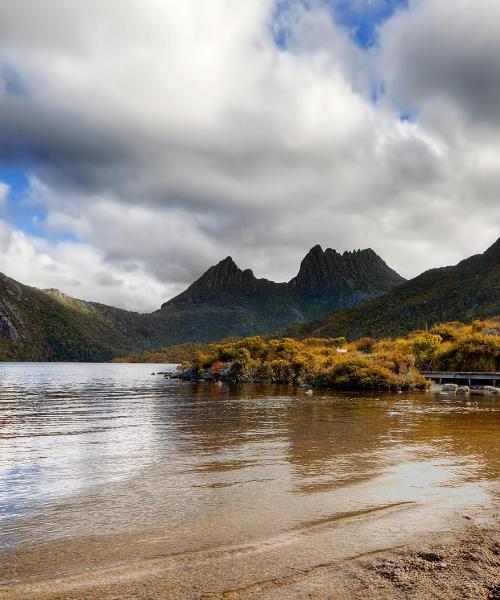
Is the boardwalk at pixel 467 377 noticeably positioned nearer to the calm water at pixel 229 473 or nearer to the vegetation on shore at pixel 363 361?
the vegetation on shore at pixel 363 361

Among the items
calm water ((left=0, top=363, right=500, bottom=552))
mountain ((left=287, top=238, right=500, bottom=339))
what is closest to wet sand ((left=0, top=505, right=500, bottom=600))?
calm water ((left=0, top=363, right=500, bottom=552))

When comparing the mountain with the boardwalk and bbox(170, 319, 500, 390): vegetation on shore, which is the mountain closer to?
bbox(170, 319, 500, 390): vegetation on shore

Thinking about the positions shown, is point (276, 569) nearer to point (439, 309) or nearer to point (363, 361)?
point (363, 361)

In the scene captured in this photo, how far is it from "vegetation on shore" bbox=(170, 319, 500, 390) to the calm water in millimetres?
32547

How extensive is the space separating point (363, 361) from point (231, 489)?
5530cm

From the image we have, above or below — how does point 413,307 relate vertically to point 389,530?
above

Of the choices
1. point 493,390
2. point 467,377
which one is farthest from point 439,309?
point 493,390

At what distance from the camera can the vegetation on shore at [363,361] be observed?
6456 cm

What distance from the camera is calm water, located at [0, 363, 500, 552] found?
11.3m

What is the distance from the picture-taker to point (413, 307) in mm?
185750

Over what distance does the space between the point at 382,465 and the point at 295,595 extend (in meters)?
11.0

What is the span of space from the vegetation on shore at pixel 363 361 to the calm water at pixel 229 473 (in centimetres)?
3255

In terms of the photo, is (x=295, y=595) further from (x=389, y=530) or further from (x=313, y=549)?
(x=389, y=530)

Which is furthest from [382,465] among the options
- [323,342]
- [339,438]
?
[323,342]
